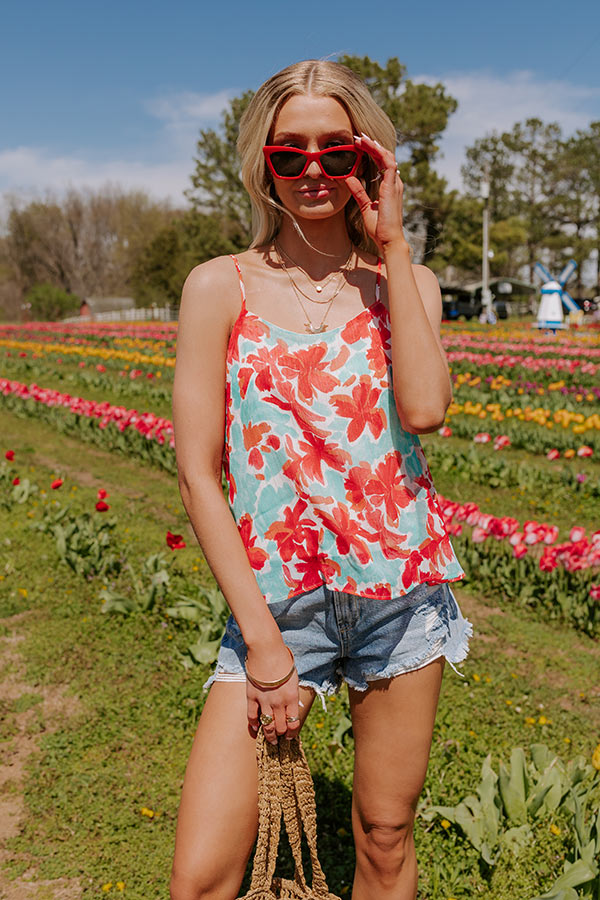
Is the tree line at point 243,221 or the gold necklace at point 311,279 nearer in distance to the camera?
the gold necklace at point 311,279

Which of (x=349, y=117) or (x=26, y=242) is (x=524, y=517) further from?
(x=26, y=242)

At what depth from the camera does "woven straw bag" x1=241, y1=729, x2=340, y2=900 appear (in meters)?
1.68

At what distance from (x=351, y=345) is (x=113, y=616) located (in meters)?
3.37

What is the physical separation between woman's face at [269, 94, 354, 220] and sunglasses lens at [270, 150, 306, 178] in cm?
2

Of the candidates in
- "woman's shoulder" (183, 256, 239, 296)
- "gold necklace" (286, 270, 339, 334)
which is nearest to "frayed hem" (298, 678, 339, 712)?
"gold necklace" (286, 270, 339, 334)

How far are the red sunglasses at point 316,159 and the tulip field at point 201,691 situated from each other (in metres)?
1.98

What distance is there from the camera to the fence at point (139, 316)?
4991cm

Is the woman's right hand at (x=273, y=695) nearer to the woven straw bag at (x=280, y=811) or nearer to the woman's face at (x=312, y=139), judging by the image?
the woven straw bag at (x=280, y=811)

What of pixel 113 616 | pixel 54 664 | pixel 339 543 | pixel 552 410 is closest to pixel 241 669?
pixel 339 543

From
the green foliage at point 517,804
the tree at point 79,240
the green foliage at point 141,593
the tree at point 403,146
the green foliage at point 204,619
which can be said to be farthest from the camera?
the tree at point 79,240

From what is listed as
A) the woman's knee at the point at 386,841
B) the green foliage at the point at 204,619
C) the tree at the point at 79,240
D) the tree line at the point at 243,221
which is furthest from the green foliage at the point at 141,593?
the tree at the point at 79,240

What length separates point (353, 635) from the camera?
1.78 metres

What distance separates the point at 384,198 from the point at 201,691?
2771 millimetres

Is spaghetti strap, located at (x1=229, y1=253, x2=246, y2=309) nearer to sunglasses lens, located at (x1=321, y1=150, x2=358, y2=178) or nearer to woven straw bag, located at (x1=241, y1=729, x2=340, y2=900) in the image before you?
sunglasses lens, located at (x1=321, y1=150, x2=358, y2=178)
